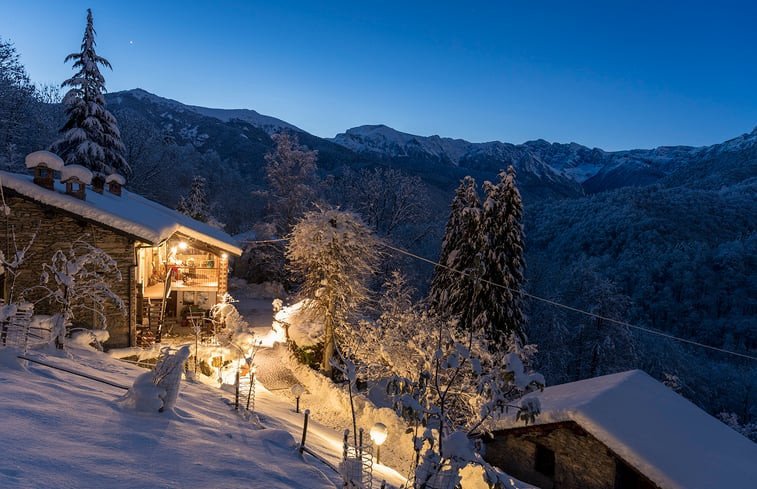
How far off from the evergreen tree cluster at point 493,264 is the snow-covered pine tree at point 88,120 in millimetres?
21717

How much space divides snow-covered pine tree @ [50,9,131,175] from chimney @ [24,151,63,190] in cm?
1380

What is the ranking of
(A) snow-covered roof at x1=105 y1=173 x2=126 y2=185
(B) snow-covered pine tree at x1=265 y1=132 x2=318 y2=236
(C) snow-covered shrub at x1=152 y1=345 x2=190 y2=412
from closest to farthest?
(C) snow-covered shrub at x1=152 y1=345 x2=190 y2=412 → (A) snow-covered roof at x1=105 y1=173 x2=126 y2=185 → (B) snow-covered pine tree at x1=265 y1=132 x2=318 y2=236

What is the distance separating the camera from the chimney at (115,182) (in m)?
18.8

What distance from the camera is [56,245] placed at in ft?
Answer: 45.9

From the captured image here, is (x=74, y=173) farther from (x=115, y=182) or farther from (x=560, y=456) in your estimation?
(x=560, y=456)

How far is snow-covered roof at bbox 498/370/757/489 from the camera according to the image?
1024 cm

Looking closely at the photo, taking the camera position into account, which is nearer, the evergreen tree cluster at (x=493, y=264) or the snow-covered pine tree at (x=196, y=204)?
the evergreen tree cluster at (x=493, y=264)

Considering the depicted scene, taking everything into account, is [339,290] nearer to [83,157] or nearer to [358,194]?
[83,157]

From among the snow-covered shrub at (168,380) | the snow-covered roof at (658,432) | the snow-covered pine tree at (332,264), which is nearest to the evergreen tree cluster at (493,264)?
the snow-covered pine tree at (332,264)

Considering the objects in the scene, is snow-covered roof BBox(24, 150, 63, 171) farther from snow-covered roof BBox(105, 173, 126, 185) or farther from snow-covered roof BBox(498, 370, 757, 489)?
snow-covered roof BBox(498, 370, 757, 489)

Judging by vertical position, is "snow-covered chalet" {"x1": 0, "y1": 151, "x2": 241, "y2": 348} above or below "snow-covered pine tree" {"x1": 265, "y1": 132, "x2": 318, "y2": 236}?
below

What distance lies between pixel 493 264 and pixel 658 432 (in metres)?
13.5

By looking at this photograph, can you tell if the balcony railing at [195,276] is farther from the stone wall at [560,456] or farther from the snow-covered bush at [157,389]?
the stone wall at [560,456]

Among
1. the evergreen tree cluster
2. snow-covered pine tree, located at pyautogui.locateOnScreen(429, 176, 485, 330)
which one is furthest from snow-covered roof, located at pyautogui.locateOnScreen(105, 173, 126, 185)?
snow-covered pine tree, located at pyautogui.locateOnScreen(429, 176, 485, 330)
